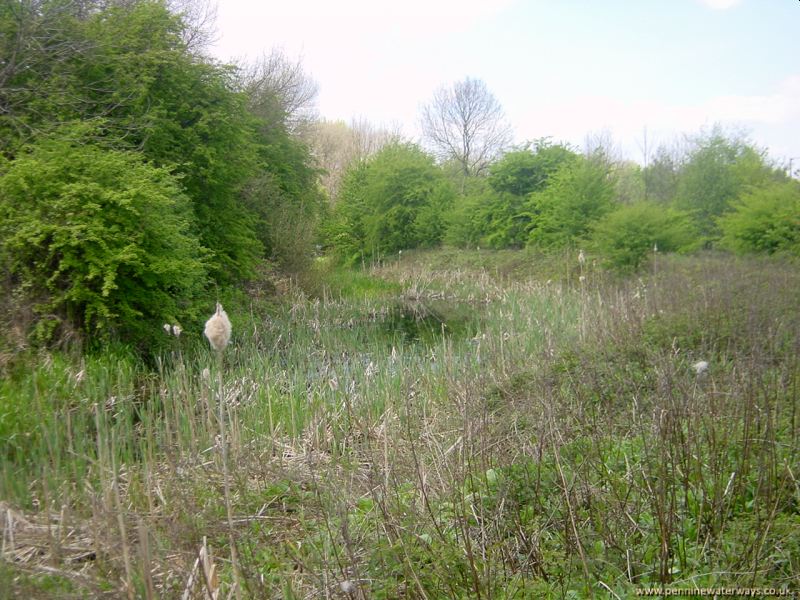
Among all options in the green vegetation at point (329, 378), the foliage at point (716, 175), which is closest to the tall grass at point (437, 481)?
the green vegetation at point (329, 378)

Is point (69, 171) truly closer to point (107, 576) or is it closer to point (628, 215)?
point (107, 576)

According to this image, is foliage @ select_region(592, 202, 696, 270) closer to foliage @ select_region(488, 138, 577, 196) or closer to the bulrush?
foliage @ select_region(488, 138, 577, 196)

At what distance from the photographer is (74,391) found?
5.25 meters

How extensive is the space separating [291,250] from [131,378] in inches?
350

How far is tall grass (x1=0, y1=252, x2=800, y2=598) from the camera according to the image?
2229 mm

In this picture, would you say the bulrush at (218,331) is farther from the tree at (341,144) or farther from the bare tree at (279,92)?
the tree at (341,144)

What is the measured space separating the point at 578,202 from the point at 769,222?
5728 millimetres

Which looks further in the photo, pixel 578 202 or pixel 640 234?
pixel 578 202

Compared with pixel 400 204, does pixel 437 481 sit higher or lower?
lower

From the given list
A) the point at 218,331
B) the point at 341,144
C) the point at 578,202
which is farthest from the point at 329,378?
the point at 341,144

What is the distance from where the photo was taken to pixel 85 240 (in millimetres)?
6555

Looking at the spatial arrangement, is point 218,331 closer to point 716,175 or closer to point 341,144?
point 716,175

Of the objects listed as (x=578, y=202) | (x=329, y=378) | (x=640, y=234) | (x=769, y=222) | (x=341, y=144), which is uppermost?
(x=341, y=144)

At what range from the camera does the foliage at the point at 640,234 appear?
14.2 metres
